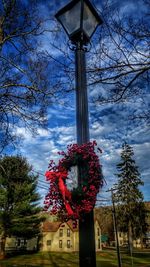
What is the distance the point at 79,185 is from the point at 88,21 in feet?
6.60

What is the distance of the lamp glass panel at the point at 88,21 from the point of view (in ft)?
9.87

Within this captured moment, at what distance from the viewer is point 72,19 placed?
9.91 ft

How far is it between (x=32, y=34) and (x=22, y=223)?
2463 cm

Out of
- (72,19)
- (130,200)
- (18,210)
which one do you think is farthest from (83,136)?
(130,200)

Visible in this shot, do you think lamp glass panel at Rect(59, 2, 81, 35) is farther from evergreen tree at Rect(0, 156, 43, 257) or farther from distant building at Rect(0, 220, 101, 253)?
distant building at Rect(0, 220, 101, 253)

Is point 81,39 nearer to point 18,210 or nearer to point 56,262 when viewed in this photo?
point 18,210

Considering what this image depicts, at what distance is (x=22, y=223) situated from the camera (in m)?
27.7

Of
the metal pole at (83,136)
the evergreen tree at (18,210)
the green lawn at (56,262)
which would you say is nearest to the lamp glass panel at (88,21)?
the metal pole at (83,136)

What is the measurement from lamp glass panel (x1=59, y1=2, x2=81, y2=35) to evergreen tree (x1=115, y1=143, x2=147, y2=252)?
113 feet

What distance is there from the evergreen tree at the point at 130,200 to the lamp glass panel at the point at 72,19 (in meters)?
34.4

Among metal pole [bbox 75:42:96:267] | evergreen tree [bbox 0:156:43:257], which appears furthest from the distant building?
metal pole [bbox 75:42:96:267]

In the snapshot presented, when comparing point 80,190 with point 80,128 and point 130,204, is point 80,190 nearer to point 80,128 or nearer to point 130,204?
point 80,128

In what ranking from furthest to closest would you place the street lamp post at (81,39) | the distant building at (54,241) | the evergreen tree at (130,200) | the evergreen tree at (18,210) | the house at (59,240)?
the house at (59,240), the distant building at (54,241), the evergreen tree at (130,200), the evergreen tree at (18,210), the street lamp post at (81,39)

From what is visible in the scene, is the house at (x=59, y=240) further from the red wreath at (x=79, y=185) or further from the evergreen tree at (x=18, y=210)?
the red wreath at (x=79, y=185)
